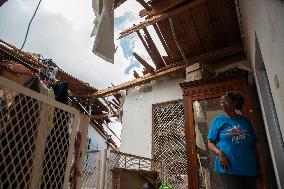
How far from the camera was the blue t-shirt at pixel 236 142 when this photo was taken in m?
2.08

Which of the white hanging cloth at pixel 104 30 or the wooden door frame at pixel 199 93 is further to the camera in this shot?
the wooden door frame at pixel 199 93

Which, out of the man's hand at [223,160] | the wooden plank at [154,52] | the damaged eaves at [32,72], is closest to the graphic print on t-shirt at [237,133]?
the man's hand at [223,160]

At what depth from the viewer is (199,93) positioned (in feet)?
12.3

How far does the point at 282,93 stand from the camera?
1.46m

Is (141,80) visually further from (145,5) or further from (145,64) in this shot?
(145,5)

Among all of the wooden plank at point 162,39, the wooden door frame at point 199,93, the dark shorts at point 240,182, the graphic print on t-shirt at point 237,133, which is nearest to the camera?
the dark shorts at point 240,182

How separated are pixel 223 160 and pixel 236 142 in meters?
0.21

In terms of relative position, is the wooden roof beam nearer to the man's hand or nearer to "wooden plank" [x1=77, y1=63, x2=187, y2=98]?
"wooden plank" [x1=77, y1=63, x2=187, y2=98]

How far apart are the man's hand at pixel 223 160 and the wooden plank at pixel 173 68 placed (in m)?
2.93

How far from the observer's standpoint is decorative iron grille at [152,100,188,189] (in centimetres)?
477

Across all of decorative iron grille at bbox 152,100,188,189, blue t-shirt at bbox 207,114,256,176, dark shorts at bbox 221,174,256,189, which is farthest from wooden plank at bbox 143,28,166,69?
dark shorts at bbox 221,174,256,189

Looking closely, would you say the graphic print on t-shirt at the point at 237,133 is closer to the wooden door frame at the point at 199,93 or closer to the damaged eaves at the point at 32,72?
the wooden door frame at the point at 199,93

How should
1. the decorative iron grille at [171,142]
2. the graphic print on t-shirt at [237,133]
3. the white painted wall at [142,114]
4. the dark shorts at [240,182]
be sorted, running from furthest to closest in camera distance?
the white painted wall at [142,114]
the decorative iron grille at [171,142]
the graphic print on t-shirt at [237,133]
the dark shorts at [240,182]

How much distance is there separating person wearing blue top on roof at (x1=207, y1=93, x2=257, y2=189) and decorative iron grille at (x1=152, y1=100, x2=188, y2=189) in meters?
2.61
